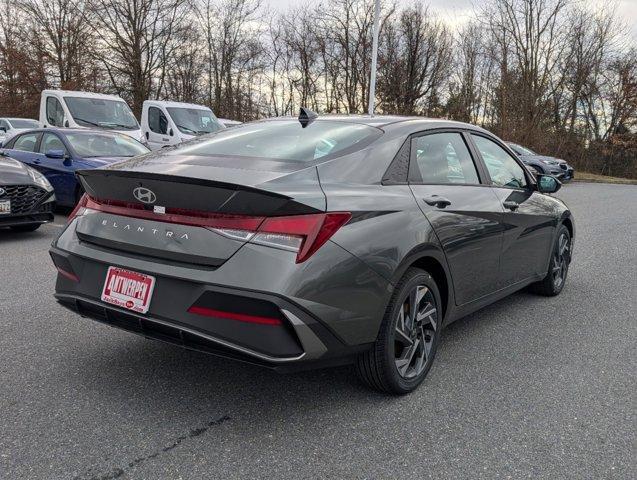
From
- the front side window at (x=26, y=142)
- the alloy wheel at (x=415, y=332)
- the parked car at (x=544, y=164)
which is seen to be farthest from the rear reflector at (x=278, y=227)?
the parked car at (x=544, y=164)

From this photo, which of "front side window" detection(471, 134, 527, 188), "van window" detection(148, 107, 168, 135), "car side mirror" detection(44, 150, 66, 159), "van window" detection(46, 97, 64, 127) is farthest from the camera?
"van window" detection(148, 107, 168, 135)

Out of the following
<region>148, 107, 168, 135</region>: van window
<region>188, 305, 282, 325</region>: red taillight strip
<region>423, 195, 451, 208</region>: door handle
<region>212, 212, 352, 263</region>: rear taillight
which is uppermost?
<region>148, 107, 168, 135</region>: van window

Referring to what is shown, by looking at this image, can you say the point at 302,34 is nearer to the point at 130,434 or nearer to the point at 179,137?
the point at 179,137

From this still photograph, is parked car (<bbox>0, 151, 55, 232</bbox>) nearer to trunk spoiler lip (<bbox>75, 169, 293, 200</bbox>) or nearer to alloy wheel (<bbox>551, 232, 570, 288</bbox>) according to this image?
trunk spoiler lip (<bbox>75, 169, 293, 200</bbox>)

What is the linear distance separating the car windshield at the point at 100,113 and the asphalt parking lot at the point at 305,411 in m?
9.99

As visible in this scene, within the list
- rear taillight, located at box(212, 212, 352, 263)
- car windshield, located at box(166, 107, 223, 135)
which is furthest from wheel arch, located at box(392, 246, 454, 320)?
car windshield, located at box(166, 107, 223, 135)

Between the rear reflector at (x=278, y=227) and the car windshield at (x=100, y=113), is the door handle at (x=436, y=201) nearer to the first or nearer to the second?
the rear reflector at (x=278, y=227)

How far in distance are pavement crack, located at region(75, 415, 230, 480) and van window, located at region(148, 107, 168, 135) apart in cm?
1319

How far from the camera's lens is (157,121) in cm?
1518

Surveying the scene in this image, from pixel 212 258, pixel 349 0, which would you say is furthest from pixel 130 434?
pixel 349 0

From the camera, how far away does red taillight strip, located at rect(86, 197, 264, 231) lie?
98.9 inches

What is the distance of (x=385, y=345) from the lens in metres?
2.89

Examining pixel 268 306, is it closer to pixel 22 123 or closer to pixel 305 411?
pixel 305 411

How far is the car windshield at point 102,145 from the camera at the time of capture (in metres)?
9.27
